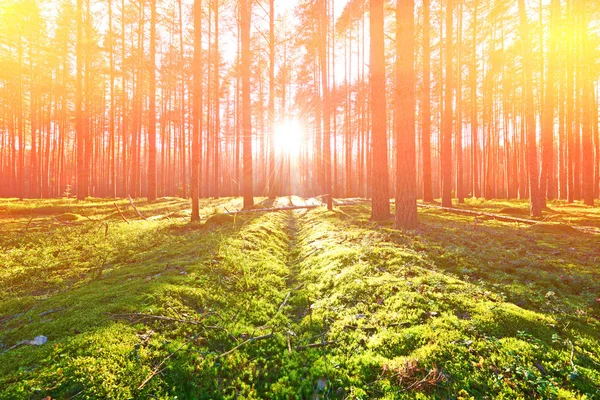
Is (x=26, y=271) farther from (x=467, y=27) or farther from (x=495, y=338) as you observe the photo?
(x=467, y=27)

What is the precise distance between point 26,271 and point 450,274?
8.35 meters

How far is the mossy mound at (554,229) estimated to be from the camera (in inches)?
331

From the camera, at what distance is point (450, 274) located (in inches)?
201

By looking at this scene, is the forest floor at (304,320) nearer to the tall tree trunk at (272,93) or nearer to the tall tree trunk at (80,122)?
the tall tree trunk at (80,122)

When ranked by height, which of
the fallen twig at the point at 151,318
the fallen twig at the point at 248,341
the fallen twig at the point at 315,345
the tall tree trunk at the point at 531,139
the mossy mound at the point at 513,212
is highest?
the tall tree trunk at the point at 531,139

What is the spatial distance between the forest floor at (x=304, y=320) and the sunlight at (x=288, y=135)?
82.8 ft

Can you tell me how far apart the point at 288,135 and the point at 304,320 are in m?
31.8

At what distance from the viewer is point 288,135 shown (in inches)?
1345

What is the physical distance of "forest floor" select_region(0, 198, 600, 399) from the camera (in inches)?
98.1

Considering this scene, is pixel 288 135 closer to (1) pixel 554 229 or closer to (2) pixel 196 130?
(2) pixel 196 130

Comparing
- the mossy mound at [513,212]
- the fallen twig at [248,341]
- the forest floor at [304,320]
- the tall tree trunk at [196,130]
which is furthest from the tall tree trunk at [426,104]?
the fallen twig at [248,341]

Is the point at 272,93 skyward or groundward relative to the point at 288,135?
skyward

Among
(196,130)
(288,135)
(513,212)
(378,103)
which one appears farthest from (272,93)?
(513,212)

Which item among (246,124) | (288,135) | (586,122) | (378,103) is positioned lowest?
(378,103)
